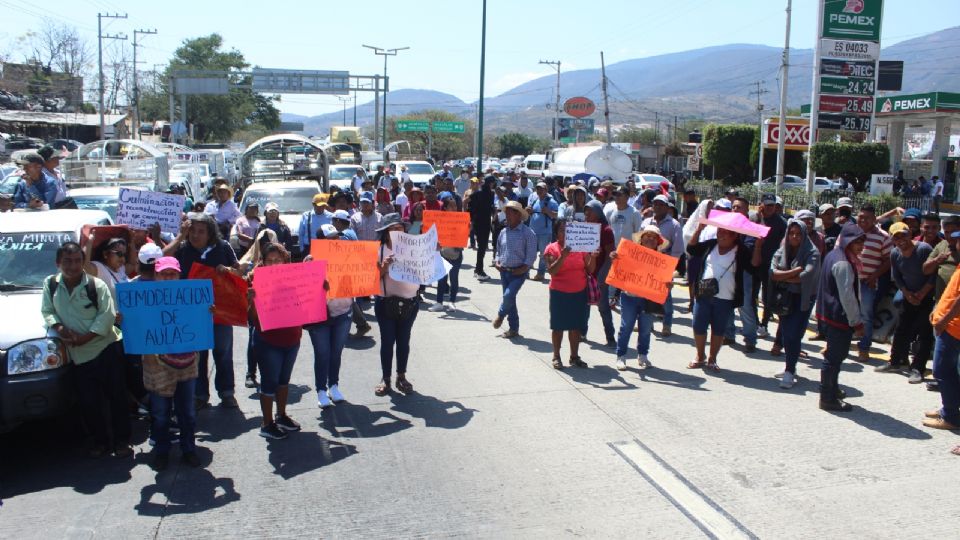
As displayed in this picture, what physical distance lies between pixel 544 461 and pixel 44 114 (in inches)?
2419

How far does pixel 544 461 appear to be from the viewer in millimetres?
6418

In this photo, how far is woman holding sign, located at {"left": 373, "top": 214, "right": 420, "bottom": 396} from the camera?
8008mm

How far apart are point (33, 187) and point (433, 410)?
23.2ft

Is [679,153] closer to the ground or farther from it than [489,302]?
farther from it

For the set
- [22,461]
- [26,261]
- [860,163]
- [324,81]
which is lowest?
[22,461]

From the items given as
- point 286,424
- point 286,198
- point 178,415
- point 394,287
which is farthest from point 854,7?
point 178,415

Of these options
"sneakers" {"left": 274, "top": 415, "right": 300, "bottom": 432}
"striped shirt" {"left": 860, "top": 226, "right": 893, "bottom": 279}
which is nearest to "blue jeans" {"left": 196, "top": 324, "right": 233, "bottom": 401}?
"sneakers" {"left": 274, "top": 415, "right": 300, "bottom": 432}

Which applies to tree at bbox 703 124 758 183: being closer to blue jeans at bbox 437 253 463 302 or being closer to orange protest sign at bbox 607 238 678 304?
blue jeans at bbox 437 253 463 302

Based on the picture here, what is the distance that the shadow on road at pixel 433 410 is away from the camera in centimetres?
739

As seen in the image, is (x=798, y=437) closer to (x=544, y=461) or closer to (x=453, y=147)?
(x=544, y=461)

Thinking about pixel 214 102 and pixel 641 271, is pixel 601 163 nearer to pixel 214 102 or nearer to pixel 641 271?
pixel 641 271

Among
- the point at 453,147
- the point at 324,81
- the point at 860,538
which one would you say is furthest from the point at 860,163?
the point at 453,147

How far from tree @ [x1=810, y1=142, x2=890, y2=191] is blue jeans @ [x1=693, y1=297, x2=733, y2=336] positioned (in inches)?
828

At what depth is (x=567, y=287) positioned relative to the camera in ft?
29.8
